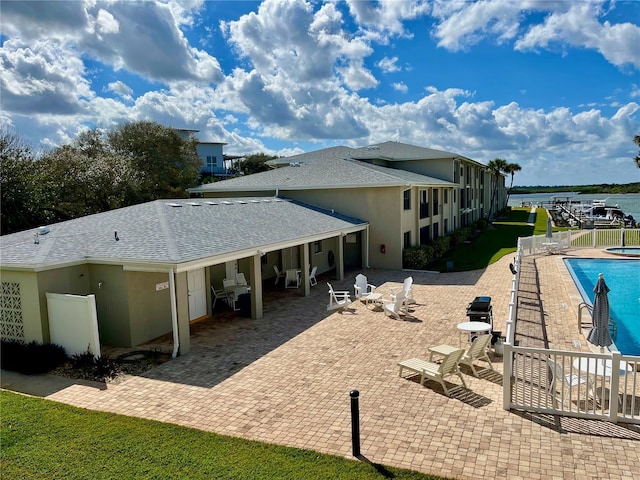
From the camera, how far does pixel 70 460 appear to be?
21.6 ft

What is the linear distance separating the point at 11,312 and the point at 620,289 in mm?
21555

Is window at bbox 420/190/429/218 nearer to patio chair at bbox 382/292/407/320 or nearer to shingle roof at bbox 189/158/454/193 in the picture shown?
shingle roof at bbox 189/158/454/193

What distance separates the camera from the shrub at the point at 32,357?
34.4 ft

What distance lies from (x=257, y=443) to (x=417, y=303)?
34.8 feet

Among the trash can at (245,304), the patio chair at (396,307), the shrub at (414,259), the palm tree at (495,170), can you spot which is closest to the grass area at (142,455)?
the trash can at (245,304)

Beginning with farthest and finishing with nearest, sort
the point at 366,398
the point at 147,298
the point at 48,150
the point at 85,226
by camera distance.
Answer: the point at 48,150, the point at 85,226, the point at 147,298, the point at 366,398

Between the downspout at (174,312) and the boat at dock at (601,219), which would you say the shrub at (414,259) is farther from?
the boat at dock at (601,219)

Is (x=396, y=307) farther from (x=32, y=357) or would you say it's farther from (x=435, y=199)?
(x=435, y=199)

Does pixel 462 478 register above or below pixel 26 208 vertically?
below

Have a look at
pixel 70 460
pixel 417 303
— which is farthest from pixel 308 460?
pixel 417 303

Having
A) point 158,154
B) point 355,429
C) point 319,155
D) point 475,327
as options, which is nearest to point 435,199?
point 319,155

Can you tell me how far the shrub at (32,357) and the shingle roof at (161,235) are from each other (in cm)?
205

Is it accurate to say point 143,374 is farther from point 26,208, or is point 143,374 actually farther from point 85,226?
point 26,208

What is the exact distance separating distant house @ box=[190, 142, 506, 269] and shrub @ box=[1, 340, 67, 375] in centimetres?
1639
